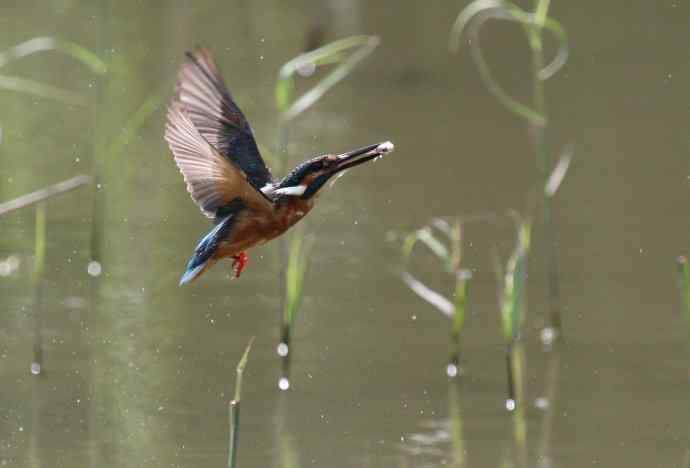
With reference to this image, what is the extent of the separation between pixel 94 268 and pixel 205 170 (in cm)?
318

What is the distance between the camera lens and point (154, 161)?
312 inches

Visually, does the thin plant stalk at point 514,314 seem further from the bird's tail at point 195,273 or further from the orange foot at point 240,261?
the bird's tail at point 195,273

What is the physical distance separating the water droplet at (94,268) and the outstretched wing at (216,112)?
267 cm

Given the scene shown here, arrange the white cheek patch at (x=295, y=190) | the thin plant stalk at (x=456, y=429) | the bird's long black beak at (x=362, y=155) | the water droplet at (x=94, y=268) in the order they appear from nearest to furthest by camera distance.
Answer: the bird's long black beak at (x=362, y=155) < the white cheek patch at (x=295, y=190) < the thin plant stalk at (x=456, y=429) < the water droplet at (x=94, y=268)

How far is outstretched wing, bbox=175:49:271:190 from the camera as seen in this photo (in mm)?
3600

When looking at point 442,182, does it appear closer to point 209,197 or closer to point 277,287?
point 277,287

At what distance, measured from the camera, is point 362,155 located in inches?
124

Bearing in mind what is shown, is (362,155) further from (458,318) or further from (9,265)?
(9,265)

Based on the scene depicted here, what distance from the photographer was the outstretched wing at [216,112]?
3.60 m

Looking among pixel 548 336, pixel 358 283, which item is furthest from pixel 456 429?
pixel 358 283

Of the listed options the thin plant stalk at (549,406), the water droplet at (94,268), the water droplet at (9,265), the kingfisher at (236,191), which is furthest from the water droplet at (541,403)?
the water droplet at (9,265)

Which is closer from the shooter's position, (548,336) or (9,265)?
(548,336)

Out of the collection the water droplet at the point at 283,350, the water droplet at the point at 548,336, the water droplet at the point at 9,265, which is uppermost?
the water droplet at the point at 9,265

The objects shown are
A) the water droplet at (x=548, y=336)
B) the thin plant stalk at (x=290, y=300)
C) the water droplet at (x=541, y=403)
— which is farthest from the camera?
the water droplet at (x=548, y=336)
